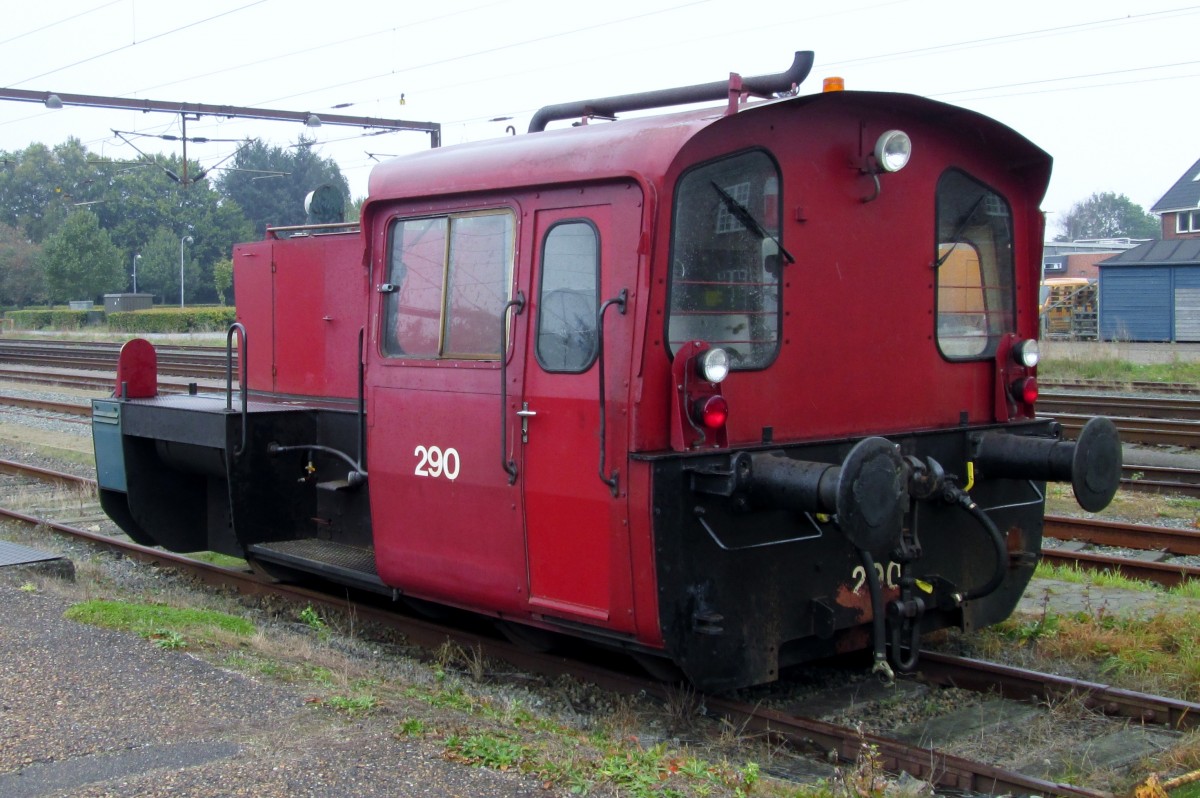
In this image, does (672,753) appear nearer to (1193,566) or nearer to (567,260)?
(567,260)

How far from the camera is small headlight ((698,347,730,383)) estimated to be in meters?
4.79

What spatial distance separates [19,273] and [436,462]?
67001mm

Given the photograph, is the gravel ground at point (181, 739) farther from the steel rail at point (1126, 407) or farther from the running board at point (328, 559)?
the steel rail at point (1126, 407)

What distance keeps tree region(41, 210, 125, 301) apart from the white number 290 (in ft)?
169

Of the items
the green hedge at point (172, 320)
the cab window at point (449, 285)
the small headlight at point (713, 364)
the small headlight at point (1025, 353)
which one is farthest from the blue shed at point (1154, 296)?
the green hedge at point (172, 320)

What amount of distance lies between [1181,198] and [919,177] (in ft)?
165

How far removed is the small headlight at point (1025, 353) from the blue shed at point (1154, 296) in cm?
2854

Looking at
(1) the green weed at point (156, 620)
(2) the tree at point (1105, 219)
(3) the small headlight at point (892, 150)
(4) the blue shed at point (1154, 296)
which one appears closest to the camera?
(3) the small headlight at point (892, 150)

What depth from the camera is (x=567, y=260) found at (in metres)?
5.22

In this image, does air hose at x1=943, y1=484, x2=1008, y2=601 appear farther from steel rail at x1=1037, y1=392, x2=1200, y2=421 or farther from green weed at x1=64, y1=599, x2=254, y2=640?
steel rail at x1=1037, y1=392, x2=1200, y2=421

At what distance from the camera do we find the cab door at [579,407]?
193 inches

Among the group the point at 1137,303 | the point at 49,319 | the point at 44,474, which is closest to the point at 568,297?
the point at 44,474

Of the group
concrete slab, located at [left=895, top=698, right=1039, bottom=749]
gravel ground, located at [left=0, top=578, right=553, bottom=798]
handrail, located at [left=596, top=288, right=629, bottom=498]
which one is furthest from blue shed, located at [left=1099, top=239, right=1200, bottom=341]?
gravel ground, located at [left=0, top=578, right=553, bottom=798]

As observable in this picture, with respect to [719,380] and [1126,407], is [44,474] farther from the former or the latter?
[1126,407]
